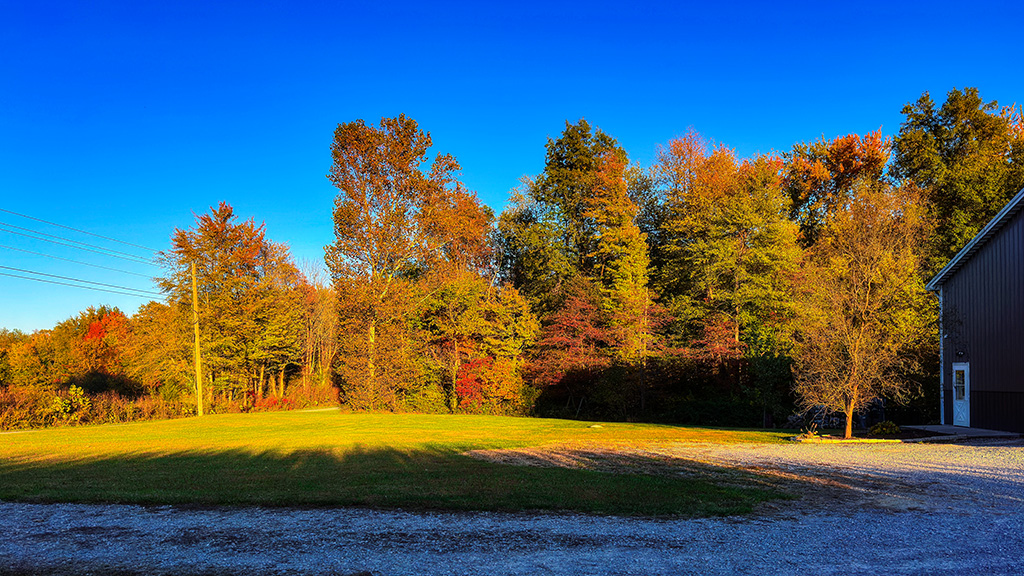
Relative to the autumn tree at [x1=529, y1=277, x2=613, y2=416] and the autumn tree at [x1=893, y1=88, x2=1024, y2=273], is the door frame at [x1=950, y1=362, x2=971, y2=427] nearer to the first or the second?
the autumn tree at [x1=893, y1=88, x2=1024, y2=273]

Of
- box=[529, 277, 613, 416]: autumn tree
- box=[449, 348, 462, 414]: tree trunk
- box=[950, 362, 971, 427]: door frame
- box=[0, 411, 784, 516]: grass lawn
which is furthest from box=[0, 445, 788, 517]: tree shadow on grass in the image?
box=[449, 348, 462, 414]: tree trunk

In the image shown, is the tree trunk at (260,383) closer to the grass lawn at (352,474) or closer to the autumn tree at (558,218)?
the autumn tree at (558,218)

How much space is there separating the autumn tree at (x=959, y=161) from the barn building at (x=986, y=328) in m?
8.59

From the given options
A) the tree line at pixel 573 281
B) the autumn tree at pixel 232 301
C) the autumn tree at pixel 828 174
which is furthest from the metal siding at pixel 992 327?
the autumn tree at pixel 232 301

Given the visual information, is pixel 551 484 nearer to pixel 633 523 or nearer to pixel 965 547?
pixel 633 523

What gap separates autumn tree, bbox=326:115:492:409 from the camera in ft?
107

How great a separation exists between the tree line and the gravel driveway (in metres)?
11.7

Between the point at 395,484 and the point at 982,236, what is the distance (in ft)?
66.3

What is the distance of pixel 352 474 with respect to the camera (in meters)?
11.2

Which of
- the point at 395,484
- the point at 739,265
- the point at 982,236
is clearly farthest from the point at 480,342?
the point at 395,484

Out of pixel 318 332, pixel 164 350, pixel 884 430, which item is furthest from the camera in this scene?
pixel 318 332

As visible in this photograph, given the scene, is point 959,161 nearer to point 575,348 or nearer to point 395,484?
point 575,348

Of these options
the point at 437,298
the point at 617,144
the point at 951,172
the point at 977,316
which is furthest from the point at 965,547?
the point at 617,144

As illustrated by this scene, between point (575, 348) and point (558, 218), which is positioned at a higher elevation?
point (558, 218)
